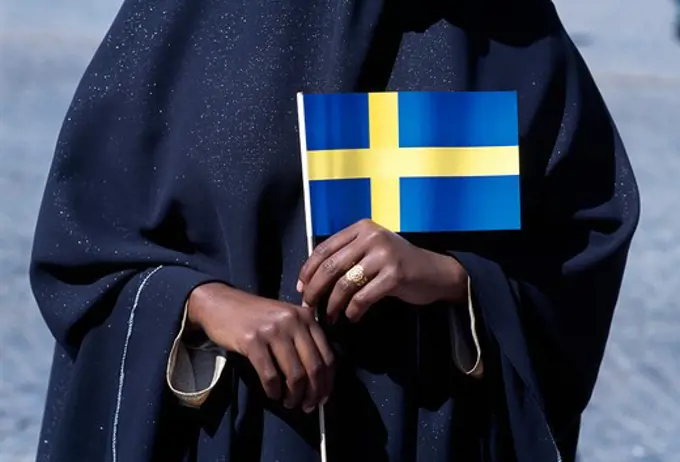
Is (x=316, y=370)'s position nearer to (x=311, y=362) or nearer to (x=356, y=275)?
(x=311, y=362)

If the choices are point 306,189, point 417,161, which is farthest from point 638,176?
point 306,189

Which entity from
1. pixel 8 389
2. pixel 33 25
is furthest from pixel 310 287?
pixel 33 25

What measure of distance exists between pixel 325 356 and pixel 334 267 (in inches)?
4.3

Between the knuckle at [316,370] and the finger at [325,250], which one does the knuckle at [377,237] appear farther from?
the knuckle at [316,370]

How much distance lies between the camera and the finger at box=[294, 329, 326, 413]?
1.75 meters

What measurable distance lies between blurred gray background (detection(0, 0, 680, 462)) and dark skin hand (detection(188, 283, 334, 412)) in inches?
92.1

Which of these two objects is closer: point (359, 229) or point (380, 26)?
point (359, 229)

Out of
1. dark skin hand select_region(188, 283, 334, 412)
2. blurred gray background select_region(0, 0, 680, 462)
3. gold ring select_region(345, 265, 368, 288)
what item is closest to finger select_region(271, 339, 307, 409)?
dark skin hand select_region(188, 283, 334, 412)

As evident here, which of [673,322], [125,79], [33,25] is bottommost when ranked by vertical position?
[673,322]

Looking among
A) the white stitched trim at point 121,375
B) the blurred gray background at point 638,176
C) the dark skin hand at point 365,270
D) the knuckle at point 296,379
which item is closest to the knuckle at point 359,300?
the dark skin hand at point 365,270

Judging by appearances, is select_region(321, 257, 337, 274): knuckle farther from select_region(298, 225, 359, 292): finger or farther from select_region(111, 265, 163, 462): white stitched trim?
select_region(111, 265, 163, 462): white stitched trim

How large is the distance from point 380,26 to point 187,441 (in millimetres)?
602

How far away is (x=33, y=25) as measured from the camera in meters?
8.18

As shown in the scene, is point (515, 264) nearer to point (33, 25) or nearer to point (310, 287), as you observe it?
point (310, 287)
